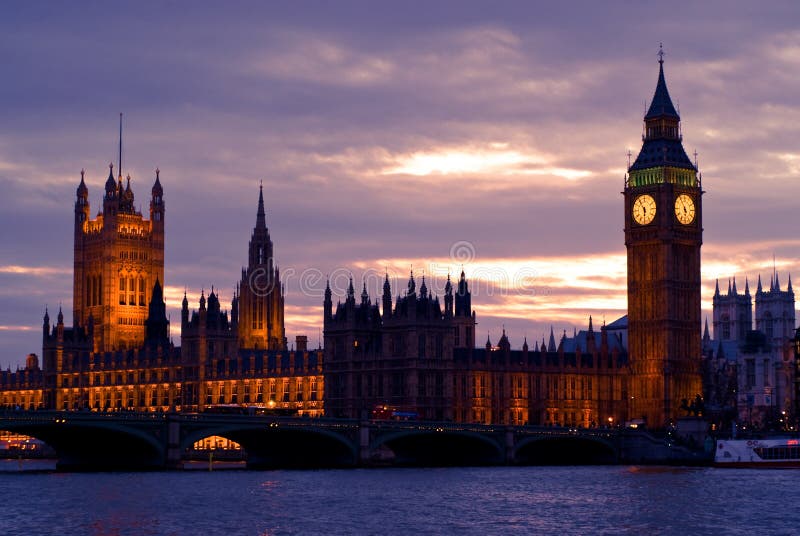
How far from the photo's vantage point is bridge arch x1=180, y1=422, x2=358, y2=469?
13862 centimetres

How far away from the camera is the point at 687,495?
118 m

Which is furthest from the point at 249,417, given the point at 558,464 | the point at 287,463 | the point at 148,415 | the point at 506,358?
the point at 506,358

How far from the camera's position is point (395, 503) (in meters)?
111

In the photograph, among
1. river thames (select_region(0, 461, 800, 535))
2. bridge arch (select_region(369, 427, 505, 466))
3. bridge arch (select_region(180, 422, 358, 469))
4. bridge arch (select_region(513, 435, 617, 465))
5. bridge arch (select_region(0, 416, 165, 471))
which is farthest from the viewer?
bridge arch (select_region(513, 435, 617, 465))

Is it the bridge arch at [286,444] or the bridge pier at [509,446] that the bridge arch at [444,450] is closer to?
the bridge pier at [509,446]

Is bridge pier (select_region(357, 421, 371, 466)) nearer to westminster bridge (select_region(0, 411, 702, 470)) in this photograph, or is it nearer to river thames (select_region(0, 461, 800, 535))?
westminster bridge (select_region(0, 411, 702, 470))

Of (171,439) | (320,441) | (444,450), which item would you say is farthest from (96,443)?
(444,450)

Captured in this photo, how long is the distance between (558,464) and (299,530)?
77767mm

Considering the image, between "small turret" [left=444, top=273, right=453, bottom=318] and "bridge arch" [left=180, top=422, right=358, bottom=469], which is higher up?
"small turret" [left=444, top=273, right=453, bottom=318]

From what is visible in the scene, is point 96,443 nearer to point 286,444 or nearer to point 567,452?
point 286,444

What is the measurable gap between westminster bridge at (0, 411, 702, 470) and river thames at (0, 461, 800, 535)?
349cm

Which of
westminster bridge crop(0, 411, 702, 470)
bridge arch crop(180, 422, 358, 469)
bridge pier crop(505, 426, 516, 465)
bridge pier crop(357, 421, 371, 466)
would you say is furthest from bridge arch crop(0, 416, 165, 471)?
bridge pier crop(505, 426, 516, 465)

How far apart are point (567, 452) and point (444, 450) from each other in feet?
49.1

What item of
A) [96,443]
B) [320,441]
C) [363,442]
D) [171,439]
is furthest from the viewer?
[320,441]
